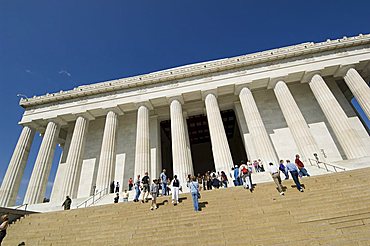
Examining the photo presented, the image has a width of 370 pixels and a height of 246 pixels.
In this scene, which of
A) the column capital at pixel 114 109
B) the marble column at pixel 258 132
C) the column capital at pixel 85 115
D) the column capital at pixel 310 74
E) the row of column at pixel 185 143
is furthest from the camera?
the column capital at pixel 85 115

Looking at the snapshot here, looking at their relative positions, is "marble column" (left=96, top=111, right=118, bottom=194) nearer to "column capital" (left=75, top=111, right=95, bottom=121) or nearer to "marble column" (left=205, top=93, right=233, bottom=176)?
"column capital" (left=75, top=111, right=95, bottom=121)

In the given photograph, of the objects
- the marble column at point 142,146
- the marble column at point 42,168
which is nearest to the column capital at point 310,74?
the marble column at point 142,146

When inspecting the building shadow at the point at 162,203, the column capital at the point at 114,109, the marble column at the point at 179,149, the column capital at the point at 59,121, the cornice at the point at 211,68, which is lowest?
the building shadow at the point at 162,203

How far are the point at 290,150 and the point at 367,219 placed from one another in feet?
60.8

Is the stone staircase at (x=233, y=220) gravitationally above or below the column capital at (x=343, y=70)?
below

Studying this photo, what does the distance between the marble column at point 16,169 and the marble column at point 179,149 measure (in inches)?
724

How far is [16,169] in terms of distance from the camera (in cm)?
2467

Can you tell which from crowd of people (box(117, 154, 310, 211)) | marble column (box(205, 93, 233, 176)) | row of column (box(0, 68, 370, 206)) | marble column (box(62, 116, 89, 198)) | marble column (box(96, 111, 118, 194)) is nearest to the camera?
crowd of people (box(117, 154, 310, 211))

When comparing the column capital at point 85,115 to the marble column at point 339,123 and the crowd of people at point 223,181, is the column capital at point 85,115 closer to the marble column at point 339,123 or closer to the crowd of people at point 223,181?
the crowd of people at point 223,181

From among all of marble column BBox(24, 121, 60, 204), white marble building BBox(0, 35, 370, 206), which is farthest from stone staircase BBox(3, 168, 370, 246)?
marble column BBox(24, 121, 60, 204)

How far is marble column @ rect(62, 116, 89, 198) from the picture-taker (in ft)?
75.0

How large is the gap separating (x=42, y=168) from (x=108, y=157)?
809 centimetres

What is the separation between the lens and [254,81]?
2630 cm

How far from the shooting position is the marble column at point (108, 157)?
22.8m
